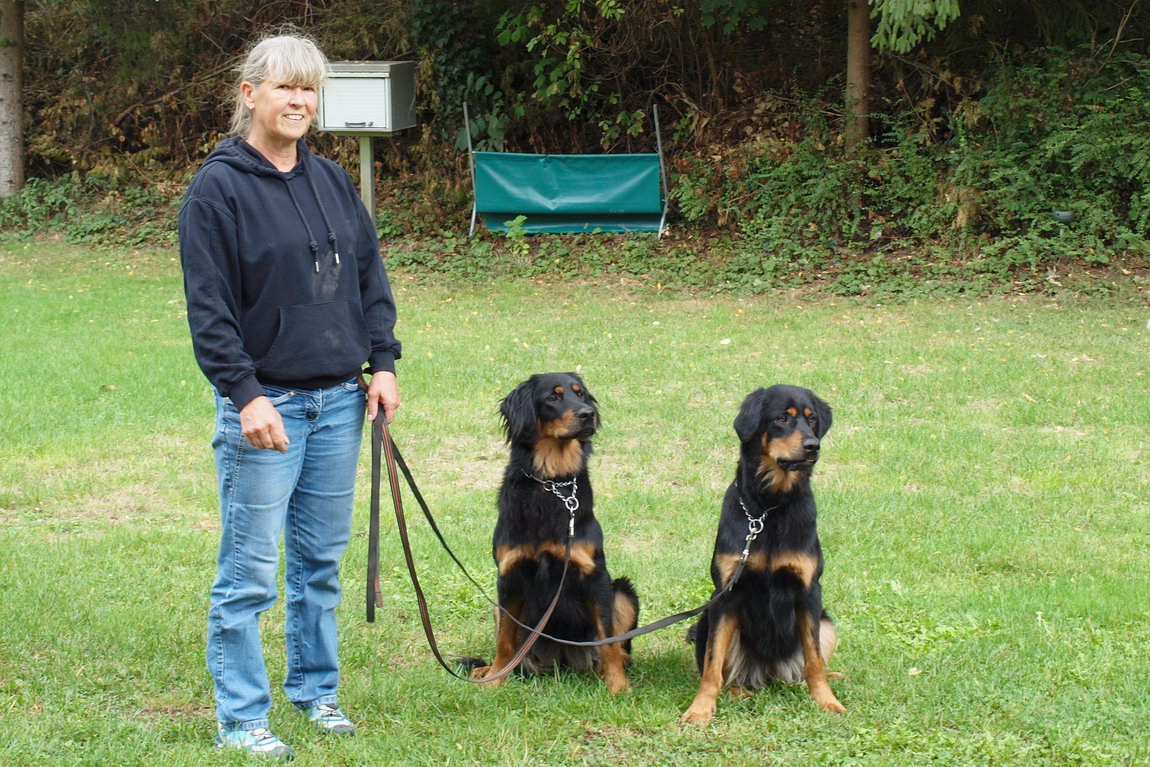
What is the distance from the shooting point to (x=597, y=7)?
16.1 meters

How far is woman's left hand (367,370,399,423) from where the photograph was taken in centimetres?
360

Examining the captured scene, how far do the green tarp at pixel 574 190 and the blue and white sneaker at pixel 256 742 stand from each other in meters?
12.2

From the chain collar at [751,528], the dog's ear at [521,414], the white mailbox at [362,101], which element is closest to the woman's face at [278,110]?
the dog's ear at [521,414]

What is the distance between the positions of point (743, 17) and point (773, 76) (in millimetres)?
902

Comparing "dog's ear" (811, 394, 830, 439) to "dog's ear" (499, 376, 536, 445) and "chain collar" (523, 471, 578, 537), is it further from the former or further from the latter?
"dog's ear" (499, 376, 536, 445)

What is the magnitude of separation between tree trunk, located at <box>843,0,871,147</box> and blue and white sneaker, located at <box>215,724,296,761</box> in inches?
503

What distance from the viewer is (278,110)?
326cm

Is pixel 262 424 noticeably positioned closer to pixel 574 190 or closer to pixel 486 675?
pixel 486 675

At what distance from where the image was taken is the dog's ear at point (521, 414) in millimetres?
4047

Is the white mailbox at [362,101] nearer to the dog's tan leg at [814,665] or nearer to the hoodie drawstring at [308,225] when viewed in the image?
the hoodie drawstring at [308,225]

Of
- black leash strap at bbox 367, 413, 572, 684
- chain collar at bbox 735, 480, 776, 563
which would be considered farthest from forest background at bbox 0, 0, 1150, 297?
black leash strap at bbox 367, 413, 572, 684

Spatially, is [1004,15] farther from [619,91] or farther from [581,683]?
[581,683]

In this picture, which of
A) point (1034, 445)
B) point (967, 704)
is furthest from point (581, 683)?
point (1034, 445)

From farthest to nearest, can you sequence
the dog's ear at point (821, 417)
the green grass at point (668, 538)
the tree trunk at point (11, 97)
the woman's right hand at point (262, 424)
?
the tree trunk at point (11, 97)
the dog's ear at point (821, 417)
the green grass at point (668, 538)
the woman's right hand at point (262, 424)
